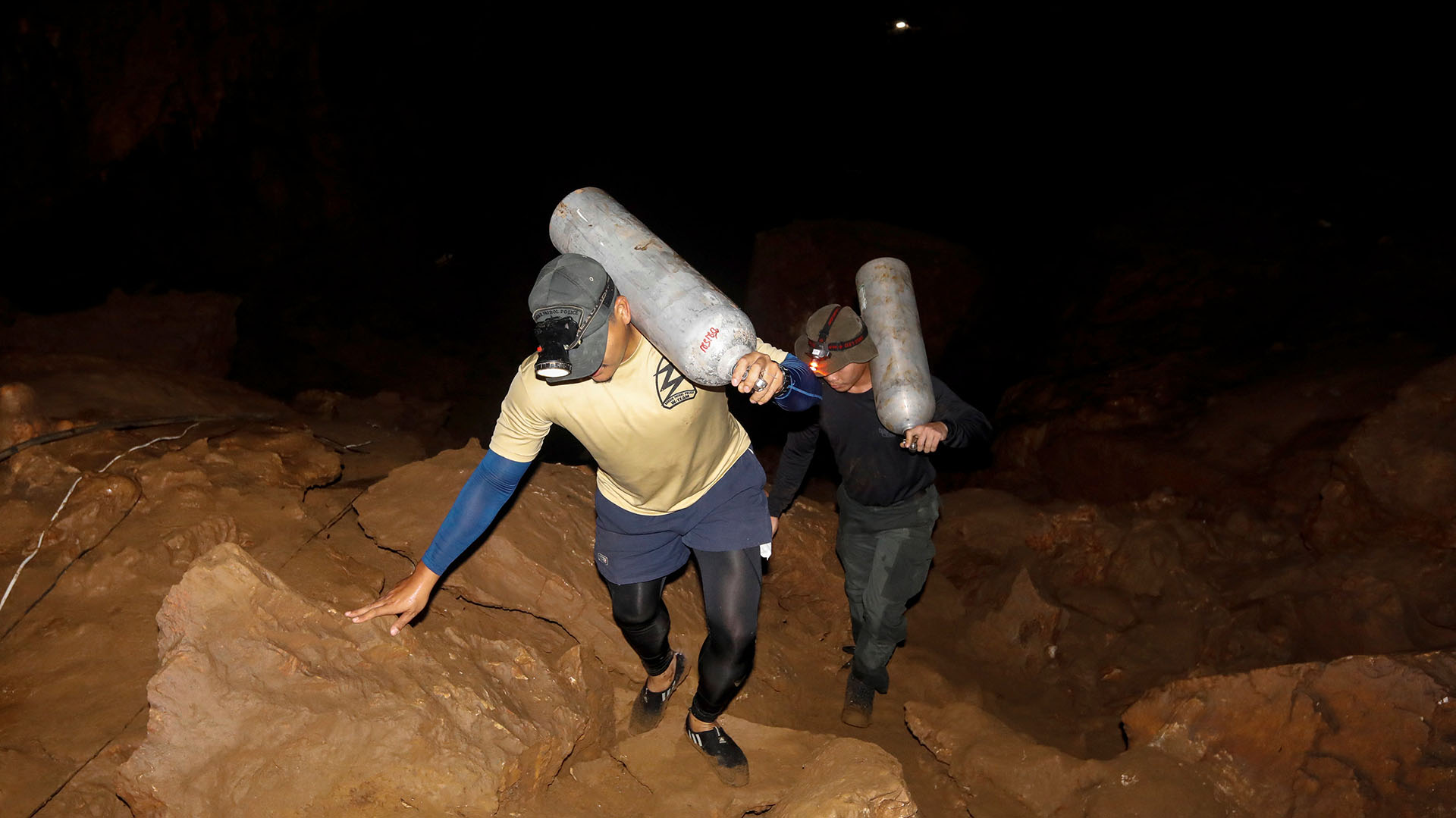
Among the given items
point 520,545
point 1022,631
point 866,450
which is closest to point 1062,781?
point 1022,631

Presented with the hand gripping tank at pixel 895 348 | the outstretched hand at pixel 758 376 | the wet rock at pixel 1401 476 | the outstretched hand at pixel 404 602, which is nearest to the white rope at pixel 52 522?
the outstretched hand at pixel 404 602

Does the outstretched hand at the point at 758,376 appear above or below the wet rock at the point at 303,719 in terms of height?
above

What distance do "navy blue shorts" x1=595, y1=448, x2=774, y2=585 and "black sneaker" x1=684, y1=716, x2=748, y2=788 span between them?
27.3 inches

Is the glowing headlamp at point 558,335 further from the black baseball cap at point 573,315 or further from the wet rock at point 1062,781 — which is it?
the wet rock at point 1062,781

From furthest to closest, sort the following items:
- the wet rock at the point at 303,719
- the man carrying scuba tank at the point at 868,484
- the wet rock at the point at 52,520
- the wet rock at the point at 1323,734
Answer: the man carrying scuba tank at the point at 868,484 < the wet rock at the point at 52,520 < the wet rock at the point at 1323,734 < the wet rock at the point at 303,719

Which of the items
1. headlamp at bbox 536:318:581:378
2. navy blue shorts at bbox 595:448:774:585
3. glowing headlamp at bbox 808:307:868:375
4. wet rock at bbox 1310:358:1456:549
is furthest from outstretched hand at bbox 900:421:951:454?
wet rock at bbox 1310:358:1456:549

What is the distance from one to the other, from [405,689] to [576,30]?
11375 mm

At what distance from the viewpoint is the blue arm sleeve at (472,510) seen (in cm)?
264

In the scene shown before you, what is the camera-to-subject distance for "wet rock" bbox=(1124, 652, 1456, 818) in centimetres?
305

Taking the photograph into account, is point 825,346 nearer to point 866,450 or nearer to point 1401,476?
point 866,450

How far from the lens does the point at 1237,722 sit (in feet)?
10.9

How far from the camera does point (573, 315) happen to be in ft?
8.02

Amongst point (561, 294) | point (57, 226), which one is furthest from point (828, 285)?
point (57, 226)

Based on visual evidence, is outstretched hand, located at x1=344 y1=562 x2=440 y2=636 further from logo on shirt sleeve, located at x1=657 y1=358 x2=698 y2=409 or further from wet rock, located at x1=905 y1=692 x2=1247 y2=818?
wet rock, located at x1=905 y1=692 x2=1247 y2=818
